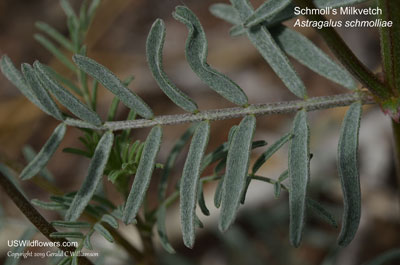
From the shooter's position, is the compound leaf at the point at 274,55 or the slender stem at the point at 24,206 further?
the compound leaf at the point at 274,55

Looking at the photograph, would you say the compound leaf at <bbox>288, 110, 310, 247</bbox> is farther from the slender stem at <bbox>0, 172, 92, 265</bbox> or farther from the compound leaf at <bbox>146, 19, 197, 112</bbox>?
the slender stem at <bbox>0, 172, 92, 265</bbox>

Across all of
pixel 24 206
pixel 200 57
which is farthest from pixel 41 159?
pixel 200 57

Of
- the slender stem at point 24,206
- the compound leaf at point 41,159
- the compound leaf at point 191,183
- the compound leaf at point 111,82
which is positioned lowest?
the slender stem at point 24,206

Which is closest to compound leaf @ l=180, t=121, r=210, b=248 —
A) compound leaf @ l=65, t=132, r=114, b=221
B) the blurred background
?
compound leaf @ l=65, t=132, r=114, b=221

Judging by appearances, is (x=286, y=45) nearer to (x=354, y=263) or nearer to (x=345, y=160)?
(x=345, y=160)

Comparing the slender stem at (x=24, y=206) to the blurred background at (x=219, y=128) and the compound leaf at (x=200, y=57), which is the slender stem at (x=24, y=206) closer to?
the compound leaf at (x=200, y=57)

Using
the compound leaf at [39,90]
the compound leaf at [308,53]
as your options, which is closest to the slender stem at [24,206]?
the compound leaf at [39,90]
